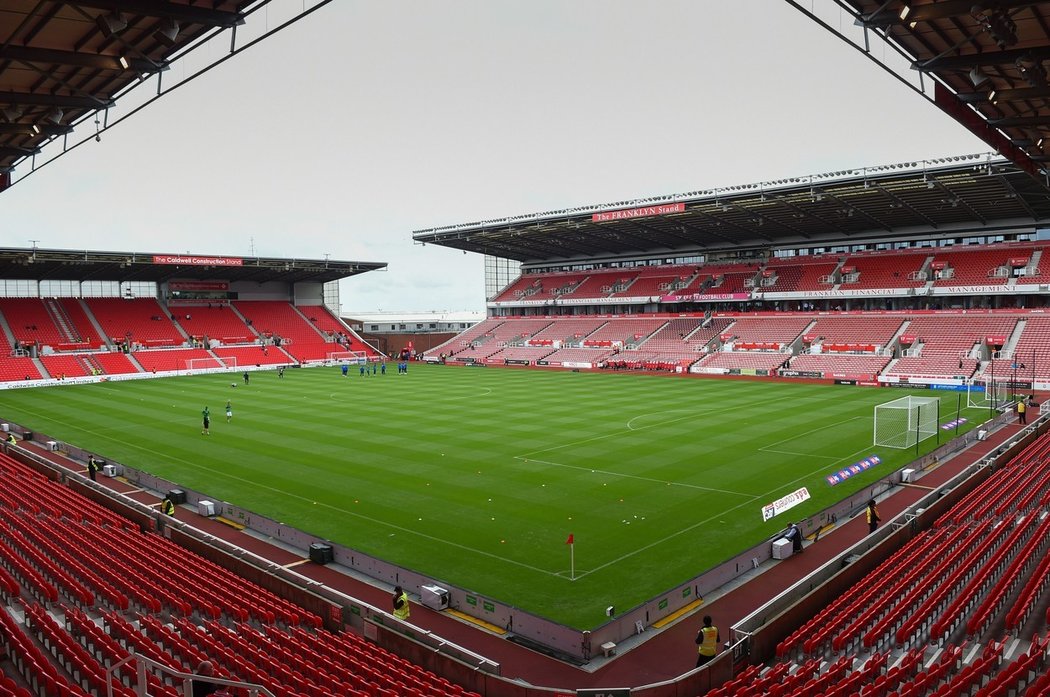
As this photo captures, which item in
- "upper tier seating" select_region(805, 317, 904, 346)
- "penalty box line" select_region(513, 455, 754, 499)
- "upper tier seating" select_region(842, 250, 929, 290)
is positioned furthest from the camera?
"upper tier seating" select_region(842, 250, 929, 290)

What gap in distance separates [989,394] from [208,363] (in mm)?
64101

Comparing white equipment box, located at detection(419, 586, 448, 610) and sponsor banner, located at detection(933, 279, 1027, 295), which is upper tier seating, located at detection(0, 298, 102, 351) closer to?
white equipment box, located at detection(419, 586, 448, 610)

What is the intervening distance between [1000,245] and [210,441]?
6242 centimetres

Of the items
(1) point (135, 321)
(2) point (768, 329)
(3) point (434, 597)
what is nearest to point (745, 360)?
(2) point (768, 329)

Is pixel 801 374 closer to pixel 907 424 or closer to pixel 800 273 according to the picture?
pixel 800 273

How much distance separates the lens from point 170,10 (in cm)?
1088

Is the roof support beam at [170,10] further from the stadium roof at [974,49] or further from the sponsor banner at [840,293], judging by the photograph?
the sponsor banner at [840,293]

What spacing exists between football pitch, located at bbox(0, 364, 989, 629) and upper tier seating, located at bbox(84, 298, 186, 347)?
1974cm

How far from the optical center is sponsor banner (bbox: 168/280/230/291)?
7700 cm

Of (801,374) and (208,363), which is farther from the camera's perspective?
(208,363)

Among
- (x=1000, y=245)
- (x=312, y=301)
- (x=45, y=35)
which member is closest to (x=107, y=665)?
(x=45, y=35)

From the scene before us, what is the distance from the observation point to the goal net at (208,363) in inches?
2657

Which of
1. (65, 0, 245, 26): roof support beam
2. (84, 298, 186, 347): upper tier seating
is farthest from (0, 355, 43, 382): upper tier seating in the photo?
(65, 0, 245, 26): roof support beam

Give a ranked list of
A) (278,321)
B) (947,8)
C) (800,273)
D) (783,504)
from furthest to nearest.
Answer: (278,321) < (800,273) < (783,504) < (947,8)
